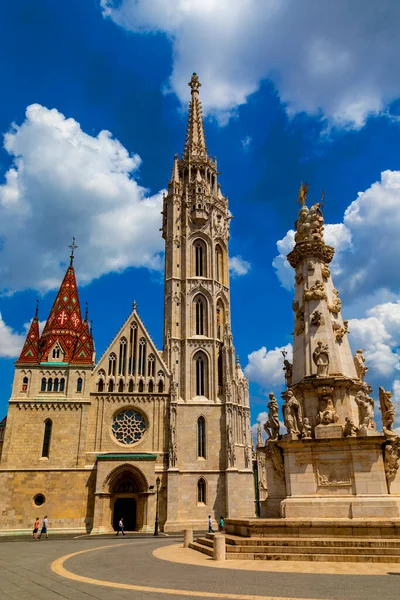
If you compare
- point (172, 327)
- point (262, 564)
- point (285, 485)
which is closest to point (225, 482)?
point (172, 327)

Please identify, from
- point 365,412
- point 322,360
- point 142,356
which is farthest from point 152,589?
point 142,356

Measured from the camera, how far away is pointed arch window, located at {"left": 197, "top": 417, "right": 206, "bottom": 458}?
39.5 m

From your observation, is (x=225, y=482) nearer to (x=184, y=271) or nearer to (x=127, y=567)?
(x=184, y=271)

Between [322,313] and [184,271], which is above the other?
[184,271]

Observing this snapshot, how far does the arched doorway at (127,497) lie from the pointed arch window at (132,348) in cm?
868

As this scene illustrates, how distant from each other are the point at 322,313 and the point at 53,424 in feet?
92.3

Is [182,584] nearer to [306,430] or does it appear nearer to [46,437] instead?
[306,430]

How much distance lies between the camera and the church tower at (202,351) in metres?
38.5

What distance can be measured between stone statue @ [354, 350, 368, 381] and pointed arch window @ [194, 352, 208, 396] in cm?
2580

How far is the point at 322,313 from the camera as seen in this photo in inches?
688

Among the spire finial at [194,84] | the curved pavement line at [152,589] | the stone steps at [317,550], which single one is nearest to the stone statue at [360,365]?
the stone steps at [317,550]

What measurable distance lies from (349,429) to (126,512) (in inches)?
1112

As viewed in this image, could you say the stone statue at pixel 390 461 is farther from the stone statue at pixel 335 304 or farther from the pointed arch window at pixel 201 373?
the pointed arch window at pixel 201 373

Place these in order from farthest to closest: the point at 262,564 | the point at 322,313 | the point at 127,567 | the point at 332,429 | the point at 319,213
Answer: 1. the point at 319,213
2. the point at 322,313
3. the point at 332,429
4. the point at 127,567
5. the point at 262,564
